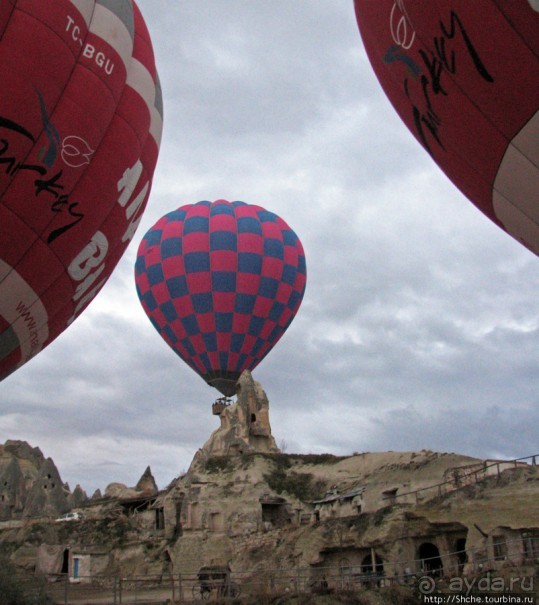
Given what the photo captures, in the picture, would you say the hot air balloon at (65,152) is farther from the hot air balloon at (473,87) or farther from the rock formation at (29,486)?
the rock formation at (29,486)

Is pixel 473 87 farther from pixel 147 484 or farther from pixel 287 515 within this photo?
pixel 147 484

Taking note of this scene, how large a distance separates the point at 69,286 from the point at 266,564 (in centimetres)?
2013

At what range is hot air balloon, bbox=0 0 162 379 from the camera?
10.9m

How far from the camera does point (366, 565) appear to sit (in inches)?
930

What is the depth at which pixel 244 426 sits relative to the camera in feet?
134

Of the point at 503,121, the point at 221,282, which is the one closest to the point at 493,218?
the point at 503,121

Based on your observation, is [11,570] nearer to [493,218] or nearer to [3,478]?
[493,218]

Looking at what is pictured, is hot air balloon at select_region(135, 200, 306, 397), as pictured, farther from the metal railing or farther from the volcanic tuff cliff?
the metal railing

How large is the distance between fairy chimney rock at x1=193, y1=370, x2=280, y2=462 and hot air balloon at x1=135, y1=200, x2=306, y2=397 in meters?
1.65

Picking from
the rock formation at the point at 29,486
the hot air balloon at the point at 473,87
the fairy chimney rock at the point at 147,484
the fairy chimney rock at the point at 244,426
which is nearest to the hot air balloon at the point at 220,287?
the fairy chimney rock at the point at 244,426

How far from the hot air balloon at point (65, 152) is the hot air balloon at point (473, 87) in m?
4.49

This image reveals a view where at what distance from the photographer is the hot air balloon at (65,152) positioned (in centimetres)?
1089

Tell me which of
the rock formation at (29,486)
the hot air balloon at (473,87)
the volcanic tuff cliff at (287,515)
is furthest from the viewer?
the rock formation at (29,486)

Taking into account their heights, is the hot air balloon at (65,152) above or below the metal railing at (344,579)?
above
